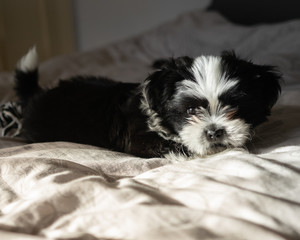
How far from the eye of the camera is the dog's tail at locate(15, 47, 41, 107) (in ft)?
7.11

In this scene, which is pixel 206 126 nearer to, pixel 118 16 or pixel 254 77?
pixel 254 77

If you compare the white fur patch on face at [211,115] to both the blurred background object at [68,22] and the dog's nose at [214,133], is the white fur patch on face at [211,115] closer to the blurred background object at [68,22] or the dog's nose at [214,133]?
the dog's nose at [214,133]

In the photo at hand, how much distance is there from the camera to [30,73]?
218cm

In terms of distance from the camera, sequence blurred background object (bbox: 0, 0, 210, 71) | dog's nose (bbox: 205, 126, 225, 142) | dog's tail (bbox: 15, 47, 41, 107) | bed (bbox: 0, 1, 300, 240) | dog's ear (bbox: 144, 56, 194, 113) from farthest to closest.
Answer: blurred background object (bbox: 0, 0, 210, 71) → dog's tail (bbox: 15, 47, 41, 107) → dog's ear (bbox: 144, 56, 194, 113) → dog's nose (bbox: 205, 126, 225, 142) → bed (bbox: 0, 1, 300, 240)

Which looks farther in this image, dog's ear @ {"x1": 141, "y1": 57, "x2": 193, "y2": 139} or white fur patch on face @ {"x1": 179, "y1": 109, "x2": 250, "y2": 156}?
dog's ear @ {"x1": 141, "y1": 57, "x2": 193, "y2": 139}

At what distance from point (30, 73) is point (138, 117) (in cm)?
86

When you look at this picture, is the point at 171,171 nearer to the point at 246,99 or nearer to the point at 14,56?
the point at 246,99

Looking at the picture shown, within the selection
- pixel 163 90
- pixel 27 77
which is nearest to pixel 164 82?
pixel 163 90

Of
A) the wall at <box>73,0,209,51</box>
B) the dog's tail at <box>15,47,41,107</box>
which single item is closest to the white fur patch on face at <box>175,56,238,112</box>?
the dog's tail at <box>15,47,41,107</box>

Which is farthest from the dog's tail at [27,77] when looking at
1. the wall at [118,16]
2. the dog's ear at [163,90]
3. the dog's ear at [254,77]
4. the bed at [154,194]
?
the wall at [118,16]

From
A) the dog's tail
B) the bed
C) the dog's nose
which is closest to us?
the bed

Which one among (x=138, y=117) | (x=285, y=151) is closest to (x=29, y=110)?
(x=138, y=117)

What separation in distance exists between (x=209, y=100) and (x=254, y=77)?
26 cm

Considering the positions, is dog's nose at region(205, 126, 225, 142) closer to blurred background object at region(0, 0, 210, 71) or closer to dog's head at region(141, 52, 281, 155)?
dog's head at region(141, 52, 281, 155)
